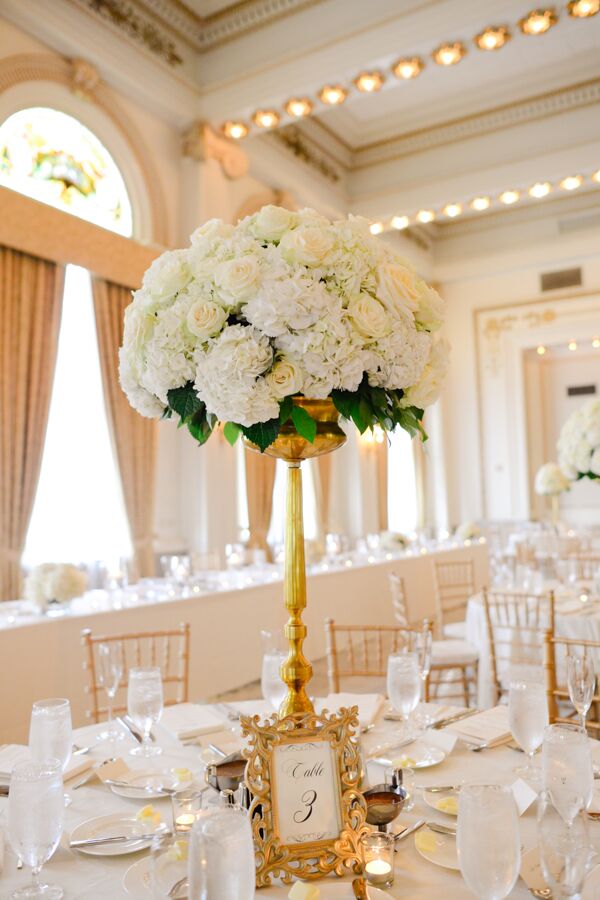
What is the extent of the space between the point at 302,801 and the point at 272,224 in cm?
105

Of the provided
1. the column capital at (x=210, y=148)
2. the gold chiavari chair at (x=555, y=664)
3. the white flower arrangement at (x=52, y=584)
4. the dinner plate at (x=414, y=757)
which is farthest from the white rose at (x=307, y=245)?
the column capital at (x=210, y=148)

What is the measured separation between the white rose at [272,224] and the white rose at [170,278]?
0.16 meters

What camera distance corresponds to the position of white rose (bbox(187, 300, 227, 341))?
1.37 meters

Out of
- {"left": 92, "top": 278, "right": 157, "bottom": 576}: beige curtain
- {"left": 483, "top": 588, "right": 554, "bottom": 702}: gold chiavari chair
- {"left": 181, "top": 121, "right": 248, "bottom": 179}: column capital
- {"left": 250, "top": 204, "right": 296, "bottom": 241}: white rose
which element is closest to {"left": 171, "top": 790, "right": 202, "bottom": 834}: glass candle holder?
{"left": 250, "top": 204, "right": 296, "bottom": 241}: white rose

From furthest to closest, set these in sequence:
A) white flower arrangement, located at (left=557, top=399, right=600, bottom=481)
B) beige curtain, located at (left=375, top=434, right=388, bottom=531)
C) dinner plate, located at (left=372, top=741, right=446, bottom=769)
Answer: beige curtain, located at (left=375, top=434, right=388, bottom=531), white flower arrangement, located at (left=557, top=399, right=600, bottom=481), dinner plate, located at (left=372, top=741, right=446, bottom=769)

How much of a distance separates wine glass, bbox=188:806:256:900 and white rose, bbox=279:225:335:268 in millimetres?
941

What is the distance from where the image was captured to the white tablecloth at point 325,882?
1.20 meters

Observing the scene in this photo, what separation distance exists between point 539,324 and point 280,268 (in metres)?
10.9

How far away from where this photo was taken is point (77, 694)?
12.0 feet

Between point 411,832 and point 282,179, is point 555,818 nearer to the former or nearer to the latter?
point 411,832

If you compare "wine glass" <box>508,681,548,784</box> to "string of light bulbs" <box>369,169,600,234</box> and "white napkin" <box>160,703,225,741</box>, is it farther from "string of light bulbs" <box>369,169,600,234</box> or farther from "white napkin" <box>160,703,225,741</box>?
"string of light bulbs" <box>369,169,600,234</box>

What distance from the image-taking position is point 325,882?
1.21 metres

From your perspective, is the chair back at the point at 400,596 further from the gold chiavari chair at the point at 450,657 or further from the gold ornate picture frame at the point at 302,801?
the gold ornate picture frame at the point at 302,801

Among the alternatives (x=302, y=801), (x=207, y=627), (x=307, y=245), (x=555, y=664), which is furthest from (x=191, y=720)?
(x=207, y=627)
